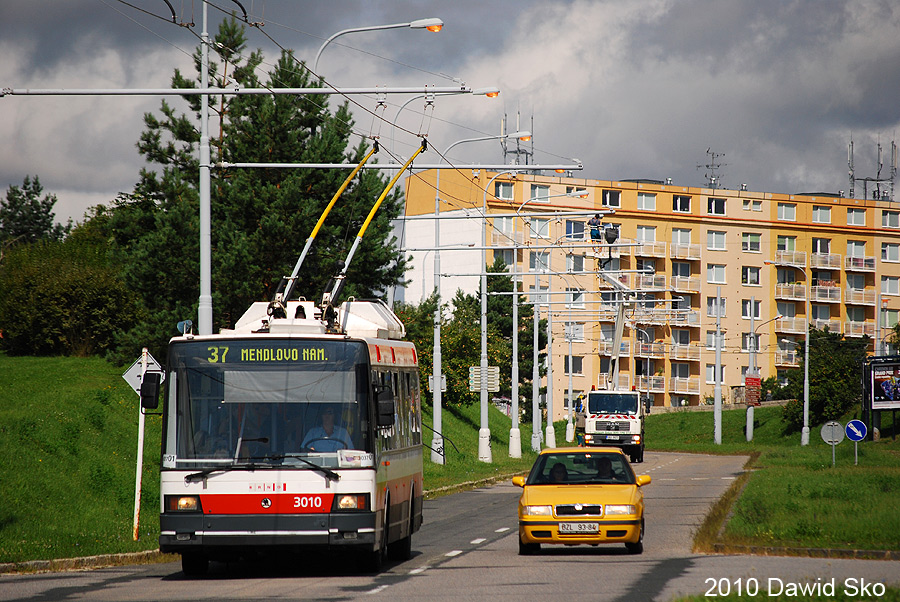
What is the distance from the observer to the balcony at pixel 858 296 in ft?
347

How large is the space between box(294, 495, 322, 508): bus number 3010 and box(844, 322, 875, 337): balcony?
323 ft

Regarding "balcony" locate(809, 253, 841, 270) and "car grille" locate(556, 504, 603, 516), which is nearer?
"car grille" locate(556, 504, 603, 516)

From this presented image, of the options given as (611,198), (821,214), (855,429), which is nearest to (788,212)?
(821,214)

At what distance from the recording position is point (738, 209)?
4077 inches

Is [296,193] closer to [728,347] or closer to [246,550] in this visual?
[246,550]

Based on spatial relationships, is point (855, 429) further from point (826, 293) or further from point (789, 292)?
point (826, 293)

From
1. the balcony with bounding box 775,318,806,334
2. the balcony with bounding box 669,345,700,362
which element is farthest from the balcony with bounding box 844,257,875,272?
the balcony with bounding box 669,345,700,362

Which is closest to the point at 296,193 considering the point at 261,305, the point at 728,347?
the point at 261,305

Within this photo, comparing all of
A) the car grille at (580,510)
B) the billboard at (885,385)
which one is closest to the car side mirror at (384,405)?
the car grille at (580,510)

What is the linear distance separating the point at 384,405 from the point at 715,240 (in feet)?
303

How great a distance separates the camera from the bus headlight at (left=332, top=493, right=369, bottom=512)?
13.6m

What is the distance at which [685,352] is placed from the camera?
3981 inches

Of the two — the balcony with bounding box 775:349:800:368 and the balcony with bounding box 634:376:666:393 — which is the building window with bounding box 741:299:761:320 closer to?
the balcony with bounding box 775:349:800:368

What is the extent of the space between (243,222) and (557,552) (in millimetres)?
18309
